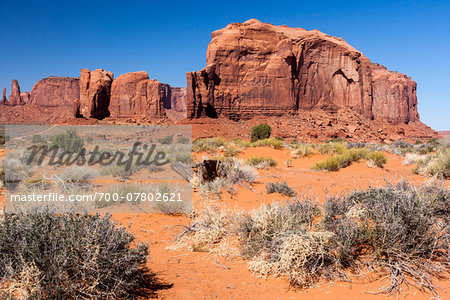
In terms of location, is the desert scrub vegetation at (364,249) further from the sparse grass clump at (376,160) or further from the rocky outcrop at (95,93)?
the rocky outcrop at (95,93)

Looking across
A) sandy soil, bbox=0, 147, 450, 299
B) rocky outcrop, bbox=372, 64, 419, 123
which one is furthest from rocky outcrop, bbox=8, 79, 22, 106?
sandy soil, bbox=0, 147, 450, 299

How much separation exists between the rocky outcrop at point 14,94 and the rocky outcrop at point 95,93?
176 feet

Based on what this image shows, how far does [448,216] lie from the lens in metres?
3.65

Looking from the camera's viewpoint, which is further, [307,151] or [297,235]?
[307,151]

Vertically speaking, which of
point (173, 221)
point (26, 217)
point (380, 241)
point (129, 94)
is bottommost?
point (173, 221)

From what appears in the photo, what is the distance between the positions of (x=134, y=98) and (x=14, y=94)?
66527 millimetres

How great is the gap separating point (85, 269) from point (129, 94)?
7212 cm

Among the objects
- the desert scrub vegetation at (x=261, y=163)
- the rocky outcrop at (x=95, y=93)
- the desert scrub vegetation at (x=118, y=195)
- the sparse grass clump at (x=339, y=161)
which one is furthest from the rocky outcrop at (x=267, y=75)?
the desert scrub vegetation at (x=118, y=195)

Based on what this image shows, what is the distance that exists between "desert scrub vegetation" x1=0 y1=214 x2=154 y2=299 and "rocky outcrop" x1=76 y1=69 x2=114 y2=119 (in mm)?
70685

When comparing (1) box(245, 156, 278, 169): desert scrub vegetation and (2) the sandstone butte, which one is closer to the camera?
(1) box(245, 156, 278, 169): desert scrub vegetation

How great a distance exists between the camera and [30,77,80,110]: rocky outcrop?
100 meters

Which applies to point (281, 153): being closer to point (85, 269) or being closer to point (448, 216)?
point (448, 216)

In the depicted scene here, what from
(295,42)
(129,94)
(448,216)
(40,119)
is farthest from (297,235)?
(40,119)

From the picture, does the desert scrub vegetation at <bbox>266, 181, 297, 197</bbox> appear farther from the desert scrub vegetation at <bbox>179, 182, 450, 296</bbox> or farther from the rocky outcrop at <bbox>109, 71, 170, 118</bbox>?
the rocky outcrop at <bbox>109, 71, 170, 118</bbox>
